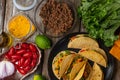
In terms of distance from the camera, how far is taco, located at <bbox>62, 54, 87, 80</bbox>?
1780 millimetres

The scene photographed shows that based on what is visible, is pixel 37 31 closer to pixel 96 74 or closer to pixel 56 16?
pixel 56 16

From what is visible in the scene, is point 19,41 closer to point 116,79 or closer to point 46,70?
point 46,70

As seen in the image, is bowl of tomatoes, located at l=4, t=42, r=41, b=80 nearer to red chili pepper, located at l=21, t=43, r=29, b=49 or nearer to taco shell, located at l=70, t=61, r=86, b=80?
red chili pepper, located at l=21, t=43, r=29, b=49

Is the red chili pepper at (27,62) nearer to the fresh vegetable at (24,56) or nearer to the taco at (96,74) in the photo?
the fresh vegetable at (24,56)

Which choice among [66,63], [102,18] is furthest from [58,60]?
[102,18]

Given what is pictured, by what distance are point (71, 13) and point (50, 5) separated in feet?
0.30

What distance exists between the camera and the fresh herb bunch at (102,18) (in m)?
1.70

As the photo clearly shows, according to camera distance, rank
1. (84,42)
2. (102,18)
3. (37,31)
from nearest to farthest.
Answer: (102,18), (84,42), (37,31)

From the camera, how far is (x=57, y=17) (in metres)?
1.85

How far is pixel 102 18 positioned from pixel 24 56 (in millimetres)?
388

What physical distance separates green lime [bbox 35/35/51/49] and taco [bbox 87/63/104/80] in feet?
0.69

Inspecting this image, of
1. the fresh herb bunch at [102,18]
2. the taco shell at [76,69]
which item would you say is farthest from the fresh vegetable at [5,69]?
the fresh herb bunch at [102,18]

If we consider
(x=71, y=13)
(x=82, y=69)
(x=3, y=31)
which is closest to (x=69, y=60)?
(x=82, y=69)

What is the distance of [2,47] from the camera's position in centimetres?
192
